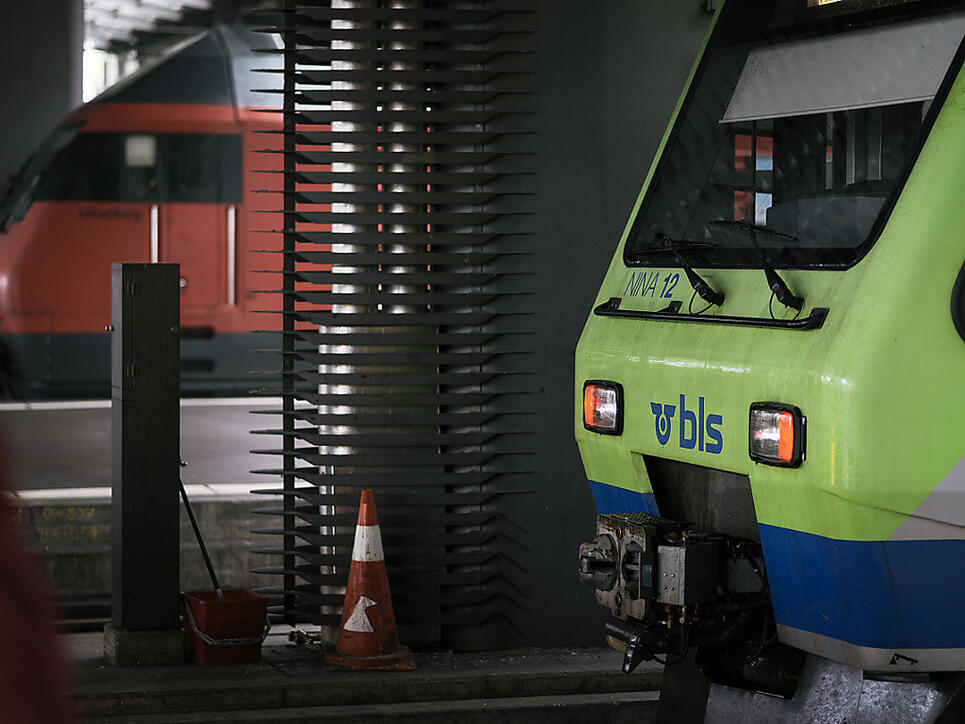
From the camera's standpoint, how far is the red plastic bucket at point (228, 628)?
19.7 ft

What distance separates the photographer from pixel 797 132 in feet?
13.4

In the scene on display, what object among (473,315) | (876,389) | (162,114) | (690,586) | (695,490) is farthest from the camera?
(162,114)

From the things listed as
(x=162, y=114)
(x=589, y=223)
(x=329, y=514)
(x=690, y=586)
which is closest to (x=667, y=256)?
(x=690, y=586)

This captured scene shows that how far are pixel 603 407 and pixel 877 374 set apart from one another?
1.20m

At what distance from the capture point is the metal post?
606 centimetres

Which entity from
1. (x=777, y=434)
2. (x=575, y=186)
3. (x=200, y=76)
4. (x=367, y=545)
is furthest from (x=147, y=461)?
(x=200, y=76)

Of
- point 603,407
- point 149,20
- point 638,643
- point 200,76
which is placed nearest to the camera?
point 638,643

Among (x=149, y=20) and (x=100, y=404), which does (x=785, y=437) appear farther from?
(x=149, y=20)

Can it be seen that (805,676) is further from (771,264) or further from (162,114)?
(162,114)

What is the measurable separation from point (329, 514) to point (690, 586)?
2974mm

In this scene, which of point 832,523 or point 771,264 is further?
point 771,264

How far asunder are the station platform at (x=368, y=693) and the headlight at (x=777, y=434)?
246 centimetres

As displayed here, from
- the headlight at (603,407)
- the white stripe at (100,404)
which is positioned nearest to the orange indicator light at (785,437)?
the headlight at (603,407)

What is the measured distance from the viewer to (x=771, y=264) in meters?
3.85
